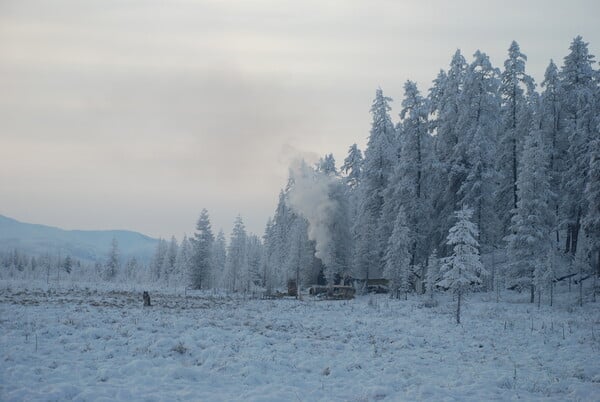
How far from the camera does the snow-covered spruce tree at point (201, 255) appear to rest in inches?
2231

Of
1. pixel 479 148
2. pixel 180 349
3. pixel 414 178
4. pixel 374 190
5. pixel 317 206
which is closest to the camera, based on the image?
pixel 180 349

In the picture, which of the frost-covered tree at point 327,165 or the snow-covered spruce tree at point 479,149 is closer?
the snow-covered spruce tree at point 479,149

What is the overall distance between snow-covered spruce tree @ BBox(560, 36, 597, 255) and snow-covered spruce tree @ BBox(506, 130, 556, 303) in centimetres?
533

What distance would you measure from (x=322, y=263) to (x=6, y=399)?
37.3 meters

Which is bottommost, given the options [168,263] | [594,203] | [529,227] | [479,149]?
[168,263]

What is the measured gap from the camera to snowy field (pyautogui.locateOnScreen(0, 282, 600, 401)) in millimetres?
10422

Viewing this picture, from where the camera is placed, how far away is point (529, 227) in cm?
2839

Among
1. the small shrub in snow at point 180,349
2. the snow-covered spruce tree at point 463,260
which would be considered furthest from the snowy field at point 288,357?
the snow-covered spruce tree at point 463,260

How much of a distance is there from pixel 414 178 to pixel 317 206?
38.5 ft

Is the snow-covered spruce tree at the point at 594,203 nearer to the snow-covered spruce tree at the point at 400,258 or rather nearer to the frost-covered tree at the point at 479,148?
the frost-covered tree at the point at 479,148

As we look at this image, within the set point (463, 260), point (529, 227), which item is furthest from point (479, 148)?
point (463, 260)

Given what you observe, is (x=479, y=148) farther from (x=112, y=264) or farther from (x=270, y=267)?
(x=112, y=264)

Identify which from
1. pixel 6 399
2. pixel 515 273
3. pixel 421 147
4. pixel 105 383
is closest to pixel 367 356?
pixel 105 383

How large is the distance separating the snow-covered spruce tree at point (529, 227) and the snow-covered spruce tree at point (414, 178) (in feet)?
26.4
